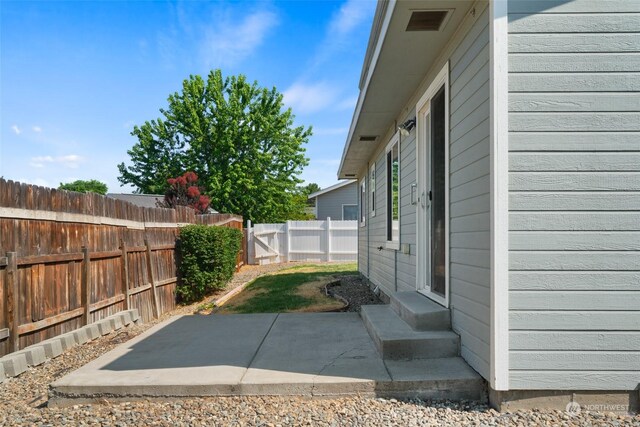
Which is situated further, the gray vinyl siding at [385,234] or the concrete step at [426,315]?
the gray vinyl siding at [385,234]

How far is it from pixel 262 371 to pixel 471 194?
206 centimetres

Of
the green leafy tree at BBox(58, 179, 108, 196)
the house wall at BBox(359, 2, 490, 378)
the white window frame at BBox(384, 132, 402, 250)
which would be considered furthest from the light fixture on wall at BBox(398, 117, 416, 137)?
the green leafy tree at BBox(58, 179, 108, 196)

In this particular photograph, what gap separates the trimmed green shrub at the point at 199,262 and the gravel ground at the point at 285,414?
5.58 meters

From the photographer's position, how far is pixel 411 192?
5066 mm

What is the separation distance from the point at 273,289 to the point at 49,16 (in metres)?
6.74

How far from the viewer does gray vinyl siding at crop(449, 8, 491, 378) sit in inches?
114

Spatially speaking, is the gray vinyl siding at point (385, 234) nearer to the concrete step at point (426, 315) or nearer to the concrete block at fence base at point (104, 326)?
the concrete step at point (426, 315)

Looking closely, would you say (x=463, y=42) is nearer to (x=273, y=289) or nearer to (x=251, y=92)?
(x=273, y=289)

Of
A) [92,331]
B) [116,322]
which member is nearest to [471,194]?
[92,331]

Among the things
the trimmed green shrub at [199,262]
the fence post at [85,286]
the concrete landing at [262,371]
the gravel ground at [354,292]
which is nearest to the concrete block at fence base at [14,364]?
the concrete landing at [262,371]

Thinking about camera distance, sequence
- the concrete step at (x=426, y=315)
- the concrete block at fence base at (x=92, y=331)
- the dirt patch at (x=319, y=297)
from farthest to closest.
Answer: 1. the dirt patch at (x=319, y=297)
2. the concrete block at fence base at (x=92, y=331)
3. the concrete step at (x=426, y=315)

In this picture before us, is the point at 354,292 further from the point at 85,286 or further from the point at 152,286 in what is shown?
the point at 85,286

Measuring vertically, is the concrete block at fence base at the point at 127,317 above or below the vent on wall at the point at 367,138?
below

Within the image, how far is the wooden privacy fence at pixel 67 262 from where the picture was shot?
3902mm
